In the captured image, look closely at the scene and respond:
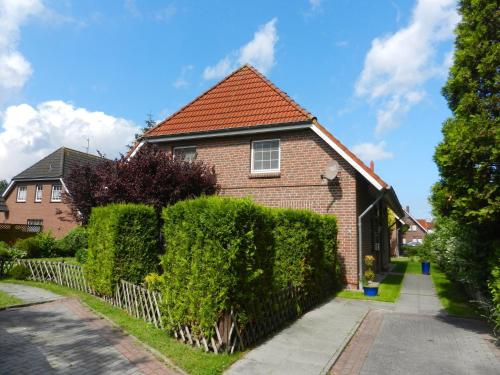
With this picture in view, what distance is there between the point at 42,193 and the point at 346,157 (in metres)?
28.9

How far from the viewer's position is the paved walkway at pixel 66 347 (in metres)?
5.23

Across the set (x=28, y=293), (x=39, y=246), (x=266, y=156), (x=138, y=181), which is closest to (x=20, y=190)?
(x=39, y=246)

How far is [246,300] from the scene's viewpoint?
20.7ft

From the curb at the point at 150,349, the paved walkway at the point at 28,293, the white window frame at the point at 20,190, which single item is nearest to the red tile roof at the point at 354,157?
the curb at the point at 150,349

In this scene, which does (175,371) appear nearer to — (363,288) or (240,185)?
(363,288)

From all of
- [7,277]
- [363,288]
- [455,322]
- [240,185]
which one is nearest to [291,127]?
[240,185]

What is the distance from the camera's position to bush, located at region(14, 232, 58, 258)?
18.8 metres

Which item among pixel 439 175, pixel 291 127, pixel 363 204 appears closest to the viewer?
pixel 439 175

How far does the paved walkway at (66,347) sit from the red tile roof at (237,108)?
8.96m

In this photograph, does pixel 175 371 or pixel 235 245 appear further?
pixel 235 245

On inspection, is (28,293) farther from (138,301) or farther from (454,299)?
(454,299)

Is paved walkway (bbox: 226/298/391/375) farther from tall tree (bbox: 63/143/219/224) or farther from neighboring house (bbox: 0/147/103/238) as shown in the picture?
neighboring house (bbox: 0/147/103/238)

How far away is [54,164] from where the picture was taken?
32875 millimetres

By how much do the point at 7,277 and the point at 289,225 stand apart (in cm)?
997
